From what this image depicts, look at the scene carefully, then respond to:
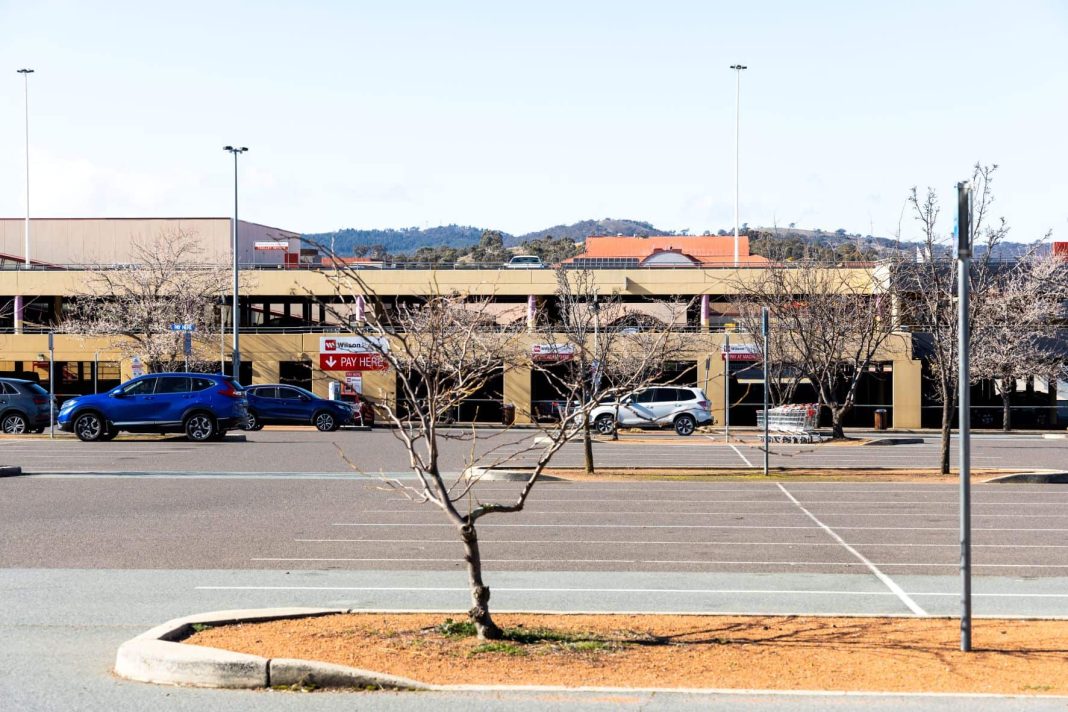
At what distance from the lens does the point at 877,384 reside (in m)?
49.7

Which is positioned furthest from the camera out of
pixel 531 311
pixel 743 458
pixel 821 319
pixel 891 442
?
pixel 531 311

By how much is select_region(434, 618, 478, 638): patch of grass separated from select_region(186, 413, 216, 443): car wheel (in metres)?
23.7

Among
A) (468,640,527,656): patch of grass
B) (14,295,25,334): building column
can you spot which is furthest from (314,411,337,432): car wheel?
(468,640,527,656): patch of grass

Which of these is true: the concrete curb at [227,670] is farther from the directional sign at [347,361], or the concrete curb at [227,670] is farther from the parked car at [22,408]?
the directional sign at [347,361]

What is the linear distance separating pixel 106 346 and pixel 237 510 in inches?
1545

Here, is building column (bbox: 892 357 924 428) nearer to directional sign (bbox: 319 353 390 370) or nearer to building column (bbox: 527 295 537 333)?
building column (bbox: 527 295 537 333)

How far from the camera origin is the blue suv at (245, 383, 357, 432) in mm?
39562

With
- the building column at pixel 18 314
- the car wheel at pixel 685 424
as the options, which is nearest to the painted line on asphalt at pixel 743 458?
the car wheel at pixel 685 424

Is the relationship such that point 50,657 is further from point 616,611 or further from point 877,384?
point 877,384

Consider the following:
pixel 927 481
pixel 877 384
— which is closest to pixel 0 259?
pixel 877 384

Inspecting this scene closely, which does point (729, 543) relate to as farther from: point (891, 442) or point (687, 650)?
point (891, 442)

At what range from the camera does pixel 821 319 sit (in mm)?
36938

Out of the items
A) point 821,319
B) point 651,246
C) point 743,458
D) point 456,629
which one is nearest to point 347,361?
point 821,319

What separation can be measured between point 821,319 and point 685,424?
5.49 m
